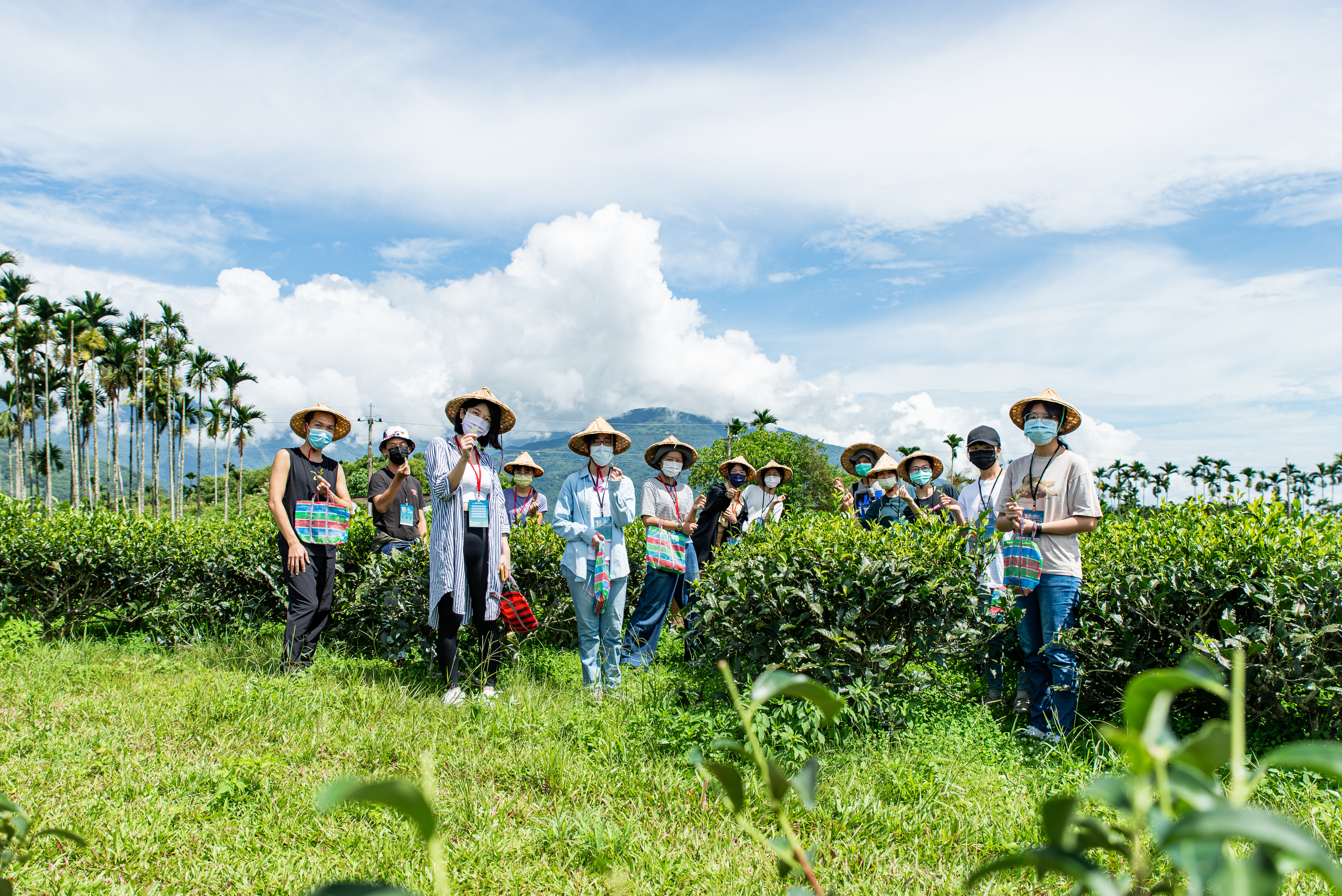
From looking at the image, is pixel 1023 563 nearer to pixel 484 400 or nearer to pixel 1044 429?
pixel 1044 429

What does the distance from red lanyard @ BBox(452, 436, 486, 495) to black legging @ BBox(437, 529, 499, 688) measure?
0.93 feet

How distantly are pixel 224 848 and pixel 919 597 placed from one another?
352cm

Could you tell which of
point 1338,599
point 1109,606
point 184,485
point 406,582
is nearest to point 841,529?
point 1109,606

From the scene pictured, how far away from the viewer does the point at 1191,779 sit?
23.5 inches

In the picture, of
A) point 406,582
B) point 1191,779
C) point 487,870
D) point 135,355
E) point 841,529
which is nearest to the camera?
point 1191,779

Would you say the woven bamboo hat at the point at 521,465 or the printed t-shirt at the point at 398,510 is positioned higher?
the woven bamboo hat at the point at 521,465

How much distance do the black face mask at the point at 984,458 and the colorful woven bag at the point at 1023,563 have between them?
1.76m

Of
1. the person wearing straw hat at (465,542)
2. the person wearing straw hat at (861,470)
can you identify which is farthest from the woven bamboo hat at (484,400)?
the person wearing straw hat at (861,470)

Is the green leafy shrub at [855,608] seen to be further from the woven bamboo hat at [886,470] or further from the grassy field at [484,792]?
the woven bamboo hat at [886,470]

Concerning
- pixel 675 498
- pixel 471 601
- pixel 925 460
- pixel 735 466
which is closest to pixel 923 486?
pixel 925 460

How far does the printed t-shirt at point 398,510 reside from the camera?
7.07 m

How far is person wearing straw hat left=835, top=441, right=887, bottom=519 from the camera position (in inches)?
305

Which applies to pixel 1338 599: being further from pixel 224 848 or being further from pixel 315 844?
pixel 224 848

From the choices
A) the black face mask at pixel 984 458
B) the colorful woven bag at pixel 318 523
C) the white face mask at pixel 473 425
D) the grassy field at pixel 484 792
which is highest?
the white face mask at pixel 473 425
